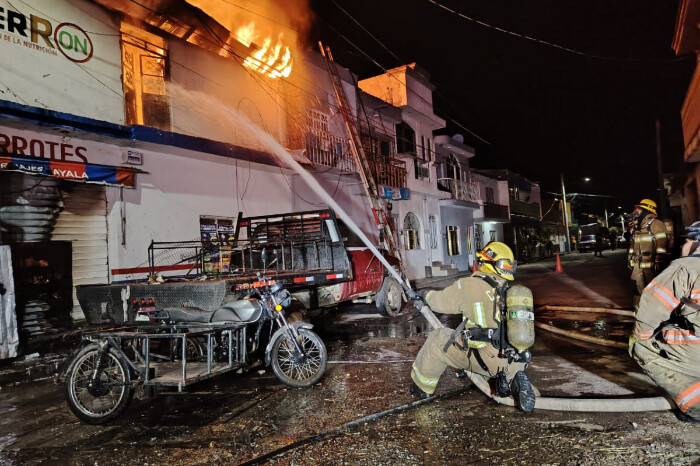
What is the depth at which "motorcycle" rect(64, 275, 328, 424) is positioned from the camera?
14.1ft

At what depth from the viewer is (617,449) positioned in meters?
3.21

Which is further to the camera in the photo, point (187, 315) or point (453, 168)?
point (453, 168)

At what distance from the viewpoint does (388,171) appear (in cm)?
1988

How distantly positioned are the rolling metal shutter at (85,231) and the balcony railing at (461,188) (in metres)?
19.0

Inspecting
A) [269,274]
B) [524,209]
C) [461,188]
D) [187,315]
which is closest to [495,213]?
[461,188]

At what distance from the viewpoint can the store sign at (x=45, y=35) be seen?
8.27 m

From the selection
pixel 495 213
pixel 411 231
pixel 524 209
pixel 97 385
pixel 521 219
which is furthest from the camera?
pixel 524 209

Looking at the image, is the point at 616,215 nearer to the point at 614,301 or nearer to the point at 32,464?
the point at 614,301

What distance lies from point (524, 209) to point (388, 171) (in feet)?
78.8

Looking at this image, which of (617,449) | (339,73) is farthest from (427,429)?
(339,73)

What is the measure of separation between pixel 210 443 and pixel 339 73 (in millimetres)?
16592

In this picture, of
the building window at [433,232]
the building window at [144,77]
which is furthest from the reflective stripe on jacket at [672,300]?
the building window at [433,232]

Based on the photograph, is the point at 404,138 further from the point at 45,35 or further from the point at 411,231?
the point at 45,35

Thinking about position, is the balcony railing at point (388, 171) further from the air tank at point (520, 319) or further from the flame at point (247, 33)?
the air tank at point (520, 319)
